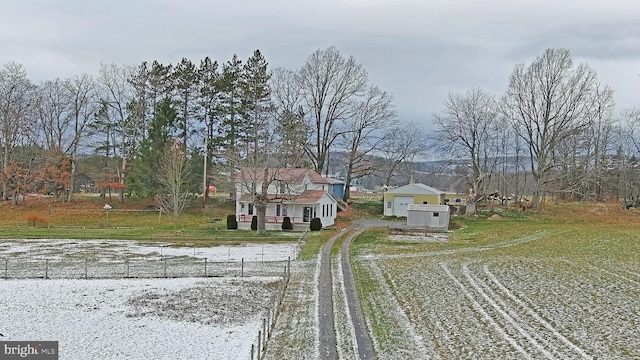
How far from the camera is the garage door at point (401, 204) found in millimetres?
48438

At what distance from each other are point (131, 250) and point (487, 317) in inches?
793

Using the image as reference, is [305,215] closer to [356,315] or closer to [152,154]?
[152,154]

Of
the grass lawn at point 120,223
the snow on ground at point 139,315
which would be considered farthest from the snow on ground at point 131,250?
the snow on ground at point 139,315

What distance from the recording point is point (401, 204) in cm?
4853

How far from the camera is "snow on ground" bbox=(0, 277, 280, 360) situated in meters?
13.6

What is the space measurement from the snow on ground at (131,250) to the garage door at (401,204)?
59.7ft

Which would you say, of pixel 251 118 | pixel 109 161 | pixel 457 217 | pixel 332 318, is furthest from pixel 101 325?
pixel 109 161

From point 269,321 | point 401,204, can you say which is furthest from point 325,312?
point 401,204

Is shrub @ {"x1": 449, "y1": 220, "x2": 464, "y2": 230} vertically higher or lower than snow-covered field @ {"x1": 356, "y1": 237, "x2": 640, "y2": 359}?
higher

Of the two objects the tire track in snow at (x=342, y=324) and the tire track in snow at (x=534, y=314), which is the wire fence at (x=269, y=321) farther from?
the tire track in snow at (x=534, y=314)

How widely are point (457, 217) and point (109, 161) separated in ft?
118

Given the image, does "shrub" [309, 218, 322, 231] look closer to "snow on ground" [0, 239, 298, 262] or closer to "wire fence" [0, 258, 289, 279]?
"snow on ground" [0, 239, 298, 262]

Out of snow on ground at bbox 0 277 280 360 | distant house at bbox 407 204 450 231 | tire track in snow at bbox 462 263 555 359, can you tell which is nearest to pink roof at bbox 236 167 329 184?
distant house at bbox 407 204 450 231

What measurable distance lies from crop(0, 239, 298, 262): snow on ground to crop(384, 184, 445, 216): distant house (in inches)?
717
